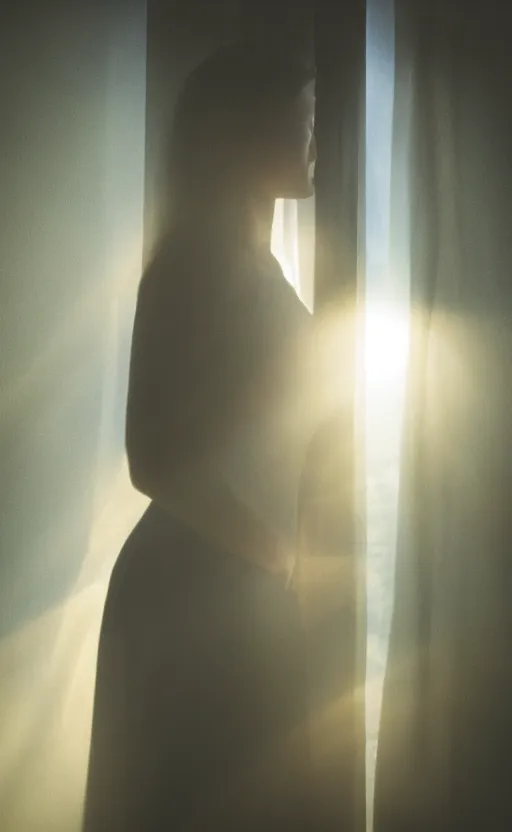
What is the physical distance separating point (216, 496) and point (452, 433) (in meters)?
0.27

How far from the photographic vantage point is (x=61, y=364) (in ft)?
2.88

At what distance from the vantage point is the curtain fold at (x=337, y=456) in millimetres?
863

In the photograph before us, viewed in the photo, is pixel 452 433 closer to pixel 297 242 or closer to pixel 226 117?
pixel 297 242

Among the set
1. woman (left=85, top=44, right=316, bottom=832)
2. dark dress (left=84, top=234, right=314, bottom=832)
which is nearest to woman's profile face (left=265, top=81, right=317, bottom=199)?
woman (left=85, top=44, right=316, bottom=832)

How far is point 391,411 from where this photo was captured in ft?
2.88

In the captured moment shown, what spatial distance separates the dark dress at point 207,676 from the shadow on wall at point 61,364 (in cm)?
3

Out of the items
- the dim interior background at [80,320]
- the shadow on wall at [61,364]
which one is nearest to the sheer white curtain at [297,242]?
the dim interior background at [80,320]

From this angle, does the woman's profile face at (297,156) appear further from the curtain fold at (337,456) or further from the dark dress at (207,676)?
the dark dress at (207,676)

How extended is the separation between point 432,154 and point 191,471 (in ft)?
1.47

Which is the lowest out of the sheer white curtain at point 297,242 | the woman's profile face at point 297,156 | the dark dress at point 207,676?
the dark dress at point 207,676

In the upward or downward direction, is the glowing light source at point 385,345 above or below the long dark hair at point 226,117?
below

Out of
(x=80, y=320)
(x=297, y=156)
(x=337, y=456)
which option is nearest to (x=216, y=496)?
(x=337, y=456)

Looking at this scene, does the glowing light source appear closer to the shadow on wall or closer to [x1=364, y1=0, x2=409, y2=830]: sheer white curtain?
[x1=364, y1=0, x2=409, y2=830]: sheer white curtain

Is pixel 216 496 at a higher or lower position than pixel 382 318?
lower
